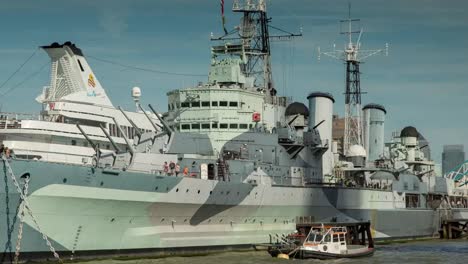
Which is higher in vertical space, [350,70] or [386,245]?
[350,70]

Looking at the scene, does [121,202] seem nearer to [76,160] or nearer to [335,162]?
[76,160]

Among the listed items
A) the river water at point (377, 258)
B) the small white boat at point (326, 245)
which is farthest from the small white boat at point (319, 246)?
the river water at point (377, 258)

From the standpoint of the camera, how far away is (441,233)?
57125 mm

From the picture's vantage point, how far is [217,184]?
32969 millimetres

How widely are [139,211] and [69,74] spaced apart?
23.9 m

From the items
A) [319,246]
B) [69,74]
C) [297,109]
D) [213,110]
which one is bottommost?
[319,246]

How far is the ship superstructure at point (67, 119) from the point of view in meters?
43.6

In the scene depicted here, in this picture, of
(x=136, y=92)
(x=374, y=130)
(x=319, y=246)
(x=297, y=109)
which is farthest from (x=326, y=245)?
(x=374, y=130)

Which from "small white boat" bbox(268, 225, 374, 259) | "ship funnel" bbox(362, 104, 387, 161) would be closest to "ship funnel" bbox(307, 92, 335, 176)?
"ship funnel" bbox(362, 104, 387, 161)

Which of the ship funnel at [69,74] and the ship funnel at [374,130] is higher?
the ship funnel at [69,74]

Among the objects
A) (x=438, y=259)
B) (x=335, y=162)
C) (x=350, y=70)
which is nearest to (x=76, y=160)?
(x=335, y=162)

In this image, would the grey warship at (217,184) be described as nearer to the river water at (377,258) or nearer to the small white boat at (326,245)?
the river water at (377,258)

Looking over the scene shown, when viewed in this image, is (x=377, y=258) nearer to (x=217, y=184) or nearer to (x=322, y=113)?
(x=217, y=184)

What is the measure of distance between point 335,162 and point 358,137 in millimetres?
9747
